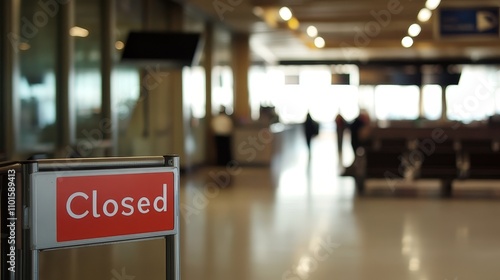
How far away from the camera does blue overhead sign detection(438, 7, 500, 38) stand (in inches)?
623

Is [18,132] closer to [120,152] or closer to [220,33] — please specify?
[120,152]

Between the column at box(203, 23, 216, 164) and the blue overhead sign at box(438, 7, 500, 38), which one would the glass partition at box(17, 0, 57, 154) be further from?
the column at box(203, 23, 216, 164)

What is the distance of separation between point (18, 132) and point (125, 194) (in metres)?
6.80

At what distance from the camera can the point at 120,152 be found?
14172 mm

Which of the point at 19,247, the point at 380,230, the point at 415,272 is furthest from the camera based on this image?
the point at 380,230

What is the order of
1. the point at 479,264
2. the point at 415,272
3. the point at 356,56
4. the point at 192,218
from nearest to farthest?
the point at 415,272 → the point at 479,264 → the point at 192,218 → the point at 356,56

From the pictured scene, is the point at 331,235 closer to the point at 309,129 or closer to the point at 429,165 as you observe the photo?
the point at 429,165

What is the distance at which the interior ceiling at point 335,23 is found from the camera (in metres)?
16.8

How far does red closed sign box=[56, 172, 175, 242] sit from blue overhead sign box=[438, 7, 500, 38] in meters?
13.5

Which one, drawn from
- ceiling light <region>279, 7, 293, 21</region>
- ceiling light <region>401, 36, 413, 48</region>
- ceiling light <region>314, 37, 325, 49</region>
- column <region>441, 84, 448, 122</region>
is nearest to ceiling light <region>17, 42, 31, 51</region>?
ceiling light <region>279, 7, 293, 21</region>

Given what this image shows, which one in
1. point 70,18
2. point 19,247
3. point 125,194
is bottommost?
point 19,247

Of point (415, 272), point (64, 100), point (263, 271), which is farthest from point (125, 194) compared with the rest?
point (64, 100)

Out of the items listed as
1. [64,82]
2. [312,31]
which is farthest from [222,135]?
[64,82]

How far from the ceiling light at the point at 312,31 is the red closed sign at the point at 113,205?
1875 centimetres
